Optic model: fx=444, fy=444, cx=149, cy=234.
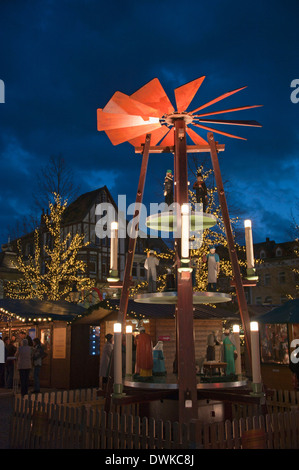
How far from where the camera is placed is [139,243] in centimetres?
5097

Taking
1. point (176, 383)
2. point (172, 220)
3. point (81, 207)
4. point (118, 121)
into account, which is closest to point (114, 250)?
point (172, 220)

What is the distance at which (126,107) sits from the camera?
24.0 feet

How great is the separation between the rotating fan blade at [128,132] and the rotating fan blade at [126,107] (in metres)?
0.51

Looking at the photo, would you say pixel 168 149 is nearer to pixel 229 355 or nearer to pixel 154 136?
pixel 154 136

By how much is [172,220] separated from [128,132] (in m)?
1.90

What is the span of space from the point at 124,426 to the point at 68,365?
1309 cm

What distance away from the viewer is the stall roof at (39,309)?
2023cm

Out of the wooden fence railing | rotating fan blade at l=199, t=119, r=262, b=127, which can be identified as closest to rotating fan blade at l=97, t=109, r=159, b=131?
rotating fan blade at l=199, t=119, r=262, b=127

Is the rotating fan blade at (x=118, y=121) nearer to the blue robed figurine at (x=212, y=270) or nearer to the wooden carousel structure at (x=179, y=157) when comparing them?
the wooden carousel structure at (x=179, y=157)

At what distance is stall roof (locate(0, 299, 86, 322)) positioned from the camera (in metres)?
20.2

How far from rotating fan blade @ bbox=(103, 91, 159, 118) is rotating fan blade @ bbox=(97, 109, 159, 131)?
0.17m
